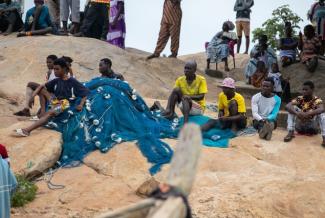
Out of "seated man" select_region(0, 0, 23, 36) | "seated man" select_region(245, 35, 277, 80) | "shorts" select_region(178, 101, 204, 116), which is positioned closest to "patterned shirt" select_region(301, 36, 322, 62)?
"seated man" select_region(245, 35, 277, 80)

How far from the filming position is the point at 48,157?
299 inches

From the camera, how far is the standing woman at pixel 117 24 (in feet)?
43.9

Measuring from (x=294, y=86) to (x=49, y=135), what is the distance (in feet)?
19.2

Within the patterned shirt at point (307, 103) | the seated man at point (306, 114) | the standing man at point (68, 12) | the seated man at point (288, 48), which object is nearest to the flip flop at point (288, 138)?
the seated man at point (306, 114)

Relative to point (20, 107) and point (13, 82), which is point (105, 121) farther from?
point (13, 82)

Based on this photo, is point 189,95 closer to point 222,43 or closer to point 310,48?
point 310,48

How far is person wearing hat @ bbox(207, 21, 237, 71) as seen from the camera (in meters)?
14.4

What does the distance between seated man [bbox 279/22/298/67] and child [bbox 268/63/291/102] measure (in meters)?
1.27

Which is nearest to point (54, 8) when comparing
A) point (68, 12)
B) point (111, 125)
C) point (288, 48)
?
point (68, 12)

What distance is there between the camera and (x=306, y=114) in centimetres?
812

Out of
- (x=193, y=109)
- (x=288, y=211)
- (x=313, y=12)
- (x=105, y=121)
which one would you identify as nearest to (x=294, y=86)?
(x=313, y=12)

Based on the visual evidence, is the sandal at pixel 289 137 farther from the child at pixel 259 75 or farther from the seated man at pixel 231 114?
the child at pixel 259 75

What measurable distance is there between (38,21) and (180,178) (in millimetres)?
11279

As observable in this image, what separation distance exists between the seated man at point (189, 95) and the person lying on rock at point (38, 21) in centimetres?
497
